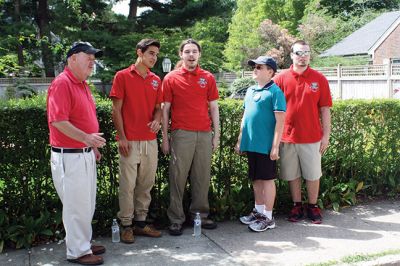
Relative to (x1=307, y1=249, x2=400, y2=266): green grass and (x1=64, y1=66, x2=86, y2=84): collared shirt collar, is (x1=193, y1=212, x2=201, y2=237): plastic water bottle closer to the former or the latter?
(x1=307, y1=249, x2=400, y2=266): green grass

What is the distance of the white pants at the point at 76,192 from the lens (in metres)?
3.94

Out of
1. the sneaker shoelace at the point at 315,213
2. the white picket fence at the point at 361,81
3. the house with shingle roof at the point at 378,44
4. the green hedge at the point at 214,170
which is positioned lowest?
the sneaker shoelace at the point at 315,213

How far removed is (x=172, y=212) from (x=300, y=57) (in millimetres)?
2319

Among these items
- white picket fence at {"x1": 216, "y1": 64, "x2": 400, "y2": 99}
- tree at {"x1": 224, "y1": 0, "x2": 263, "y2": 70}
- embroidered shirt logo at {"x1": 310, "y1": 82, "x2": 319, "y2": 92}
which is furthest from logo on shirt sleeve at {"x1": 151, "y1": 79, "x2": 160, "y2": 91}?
tree at {"x1": 224, "y1": 0, "x2": 263, "y2": 70}

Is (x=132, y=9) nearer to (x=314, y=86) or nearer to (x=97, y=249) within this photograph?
(x=314, y=86)

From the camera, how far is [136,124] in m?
4.57

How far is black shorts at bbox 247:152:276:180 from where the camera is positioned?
199 inches

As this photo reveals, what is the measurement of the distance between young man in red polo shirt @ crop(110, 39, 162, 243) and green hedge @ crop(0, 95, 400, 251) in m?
0.40

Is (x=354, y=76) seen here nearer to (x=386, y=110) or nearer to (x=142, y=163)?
(x=386, y=110)

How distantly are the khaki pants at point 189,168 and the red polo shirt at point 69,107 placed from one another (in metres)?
1.10

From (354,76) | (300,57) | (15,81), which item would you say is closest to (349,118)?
(300,57)

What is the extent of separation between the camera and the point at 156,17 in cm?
2361

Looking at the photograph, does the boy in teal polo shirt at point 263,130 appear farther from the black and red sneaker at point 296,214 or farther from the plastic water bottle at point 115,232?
the plastic water bottle at point 115,232

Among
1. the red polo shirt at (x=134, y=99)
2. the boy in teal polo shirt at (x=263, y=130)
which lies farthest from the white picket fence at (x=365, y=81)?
the red polo shirt at (x=134, y=99)
